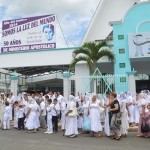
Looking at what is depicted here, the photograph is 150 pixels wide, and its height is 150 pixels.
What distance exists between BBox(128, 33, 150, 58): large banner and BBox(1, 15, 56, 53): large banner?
21.9 feet

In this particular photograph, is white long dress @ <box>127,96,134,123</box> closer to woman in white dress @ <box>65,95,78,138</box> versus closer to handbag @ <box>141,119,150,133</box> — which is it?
handbag @ <box>141,119,150,133</box>

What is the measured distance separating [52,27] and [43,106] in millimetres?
12221

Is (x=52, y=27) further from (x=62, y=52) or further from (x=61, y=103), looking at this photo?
(x=61, y=103)

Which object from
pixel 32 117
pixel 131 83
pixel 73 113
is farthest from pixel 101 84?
pixel 73 113

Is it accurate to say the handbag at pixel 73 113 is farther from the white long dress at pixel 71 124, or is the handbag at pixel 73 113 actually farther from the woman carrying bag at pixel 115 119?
the woman carrying bag at pixel 115 119

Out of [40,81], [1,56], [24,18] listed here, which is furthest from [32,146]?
[40,81]

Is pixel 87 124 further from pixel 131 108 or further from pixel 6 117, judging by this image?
pixel 6 117

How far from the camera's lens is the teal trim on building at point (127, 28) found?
21875 mm

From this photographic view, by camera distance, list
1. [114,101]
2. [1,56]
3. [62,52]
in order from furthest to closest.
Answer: [1,56] → [62,52] → [114,101]

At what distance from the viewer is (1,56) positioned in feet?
83.2

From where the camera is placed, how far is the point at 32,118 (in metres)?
14.1

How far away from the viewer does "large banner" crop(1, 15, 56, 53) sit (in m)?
26.0

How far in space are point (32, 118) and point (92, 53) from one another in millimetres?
8756

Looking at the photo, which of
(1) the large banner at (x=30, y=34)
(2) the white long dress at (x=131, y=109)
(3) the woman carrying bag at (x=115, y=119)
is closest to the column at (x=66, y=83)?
(2) the white long dress at (x=131, y=109)
